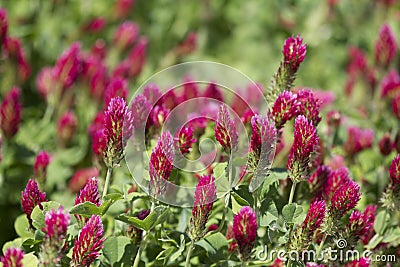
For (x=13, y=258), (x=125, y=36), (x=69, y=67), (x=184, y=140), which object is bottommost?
(x=13, y=258)

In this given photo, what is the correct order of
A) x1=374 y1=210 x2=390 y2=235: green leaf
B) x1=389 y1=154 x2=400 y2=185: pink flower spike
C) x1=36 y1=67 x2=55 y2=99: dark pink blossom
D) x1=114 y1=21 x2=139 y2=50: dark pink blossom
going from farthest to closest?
x1=114 y1=21 x2=139 y2=50: dark pink blossom
x1=36 y1=67 x2=55 y2=99: dark pink blossom
x1=374 y1=210 x2=390 y2=235: green leaf
x1=389 y1=154 x2=400 y2=185: pink flower spike

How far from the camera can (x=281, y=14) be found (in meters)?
4.55

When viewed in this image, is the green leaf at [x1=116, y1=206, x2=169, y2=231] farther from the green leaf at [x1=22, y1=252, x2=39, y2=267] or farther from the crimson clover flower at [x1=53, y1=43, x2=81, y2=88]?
the crimson clover flower at [x1=53, y1=43, x2=81, y2=88]

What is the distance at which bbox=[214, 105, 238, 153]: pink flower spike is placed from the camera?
65.8 inches

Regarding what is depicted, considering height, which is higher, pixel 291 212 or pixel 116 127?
pixel 116 127

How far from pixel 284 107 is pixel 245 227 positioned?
358 mm

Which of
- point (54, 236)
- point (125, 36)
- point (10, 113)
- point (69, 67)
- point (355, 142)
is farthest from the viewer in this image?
point (125, 36)

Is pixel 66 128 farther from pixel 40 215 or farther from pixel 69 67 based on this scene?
pixel 40 215

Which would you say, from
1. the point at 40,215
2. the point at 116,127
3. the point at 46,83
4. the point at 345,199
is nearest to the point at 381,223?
the point at 345,199

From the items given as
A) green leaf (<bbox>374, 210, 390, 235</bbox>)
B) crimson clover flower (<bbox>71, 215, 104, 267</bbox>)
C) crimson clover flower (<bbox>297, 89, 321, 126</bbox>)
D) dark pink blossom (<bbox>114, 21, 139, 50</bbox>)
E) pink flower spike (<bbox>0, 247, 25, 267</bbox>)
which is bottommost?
pink flower spike (<bbox>0, 247, 25, 267</bbox>)

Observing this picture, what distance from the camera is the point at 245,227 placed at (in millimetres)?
1591

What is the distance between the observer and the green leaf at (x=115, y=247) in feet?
5.65

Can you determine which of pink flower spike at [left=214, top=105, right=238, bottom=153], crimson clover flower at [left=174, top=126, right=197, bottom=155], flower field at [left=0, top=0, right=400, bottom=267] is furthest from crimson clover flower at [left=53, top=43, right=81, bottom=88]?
pink flower spike at [left=214, top=105, right=238, bottom=153]

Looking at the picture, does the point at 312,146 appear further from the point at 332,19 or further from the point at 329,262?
the point at 332,19
